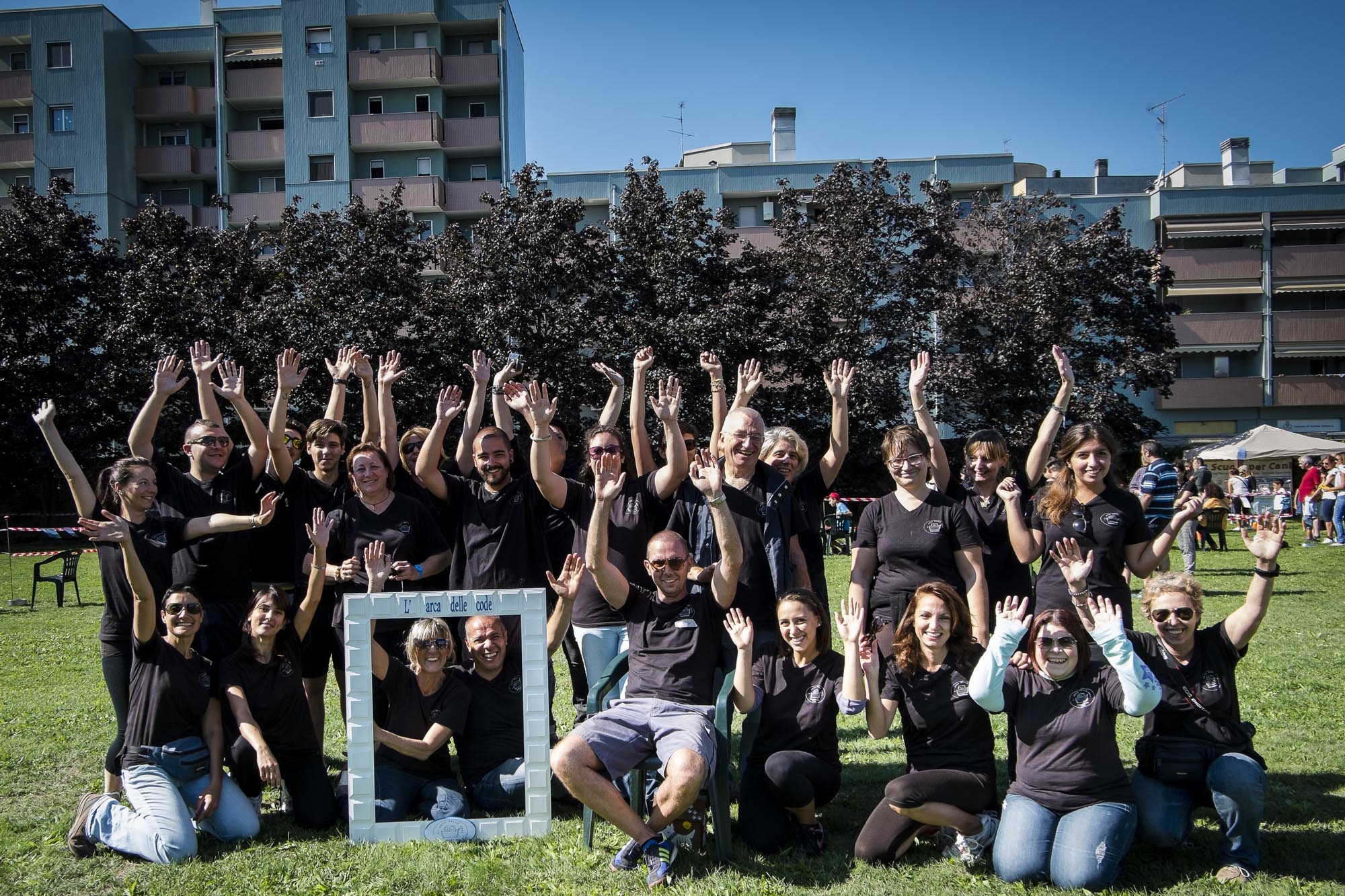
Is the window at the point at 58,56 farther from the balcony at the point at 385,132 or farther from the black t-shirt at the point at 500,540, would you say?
the black t-shirt at the point at 500,540

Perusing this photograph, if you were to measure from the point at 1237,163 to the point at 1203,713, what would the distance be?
45099 millimetres

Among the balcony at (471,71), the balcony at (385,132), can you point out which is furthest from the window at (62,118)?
the balcony at (471,71)

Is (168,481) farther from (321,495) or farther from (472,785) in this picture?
(472,785)

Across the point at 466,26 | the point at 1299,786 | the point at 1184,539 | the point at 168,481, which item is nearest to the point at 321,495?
the point at 168,481

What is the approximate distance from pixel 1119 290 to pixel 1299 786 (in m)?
26.9

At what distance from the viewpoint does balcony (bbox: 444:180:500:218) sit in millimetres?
36438

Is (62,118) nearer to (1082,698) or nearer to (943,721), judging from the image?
(943,721)

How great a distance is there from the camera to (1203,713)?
4629mm

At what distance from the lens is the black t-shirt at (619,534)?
5.70m

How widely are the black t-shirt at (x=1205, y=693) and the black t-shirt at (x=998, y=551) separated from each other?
1.27 meters

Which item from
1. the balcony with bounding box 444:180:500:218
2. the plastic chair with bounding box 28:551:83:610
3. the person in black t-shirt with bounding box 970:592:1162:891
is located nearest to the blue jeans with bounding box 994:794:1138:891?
the person in black t-shirt with bounding box 970:592:1162:891

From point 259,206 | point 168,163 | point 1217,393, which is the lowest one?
point 1217,393

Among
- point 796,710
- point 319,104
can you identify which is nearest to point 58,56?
point 319,104

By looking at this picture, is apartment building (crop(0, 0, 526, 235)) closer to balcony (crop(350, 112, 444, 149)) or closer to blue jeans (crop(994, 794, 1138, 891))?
balcony (crop(350, 112, 444, 149))
